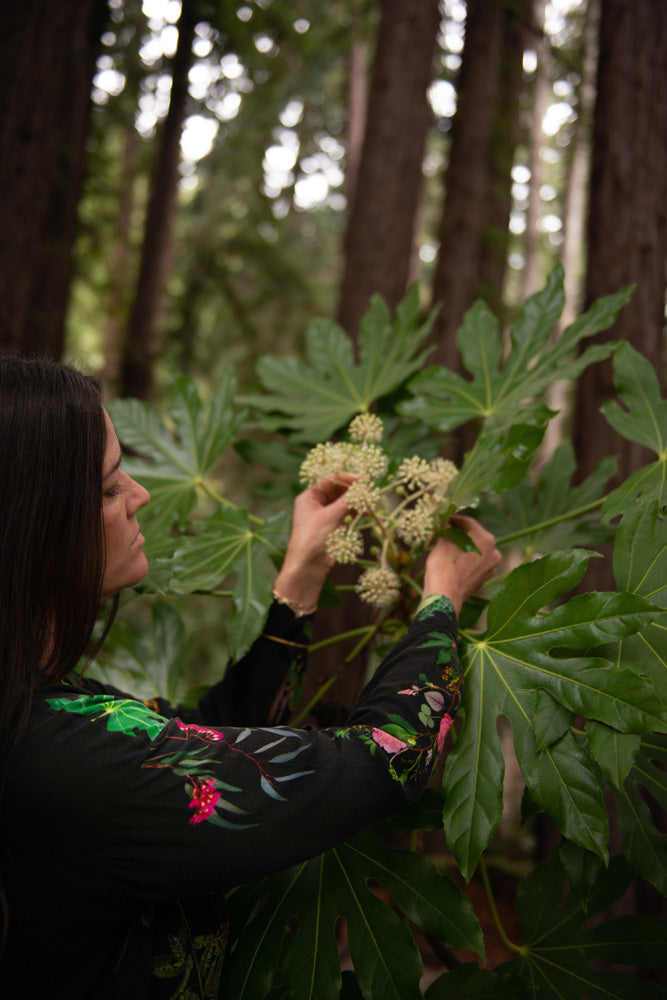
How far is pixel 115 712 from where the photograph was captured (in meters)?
1.22

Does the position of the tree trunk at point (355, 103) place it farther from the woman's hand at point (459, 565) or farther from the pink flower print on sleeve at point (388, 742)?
the pink flower print on sleeve at point (388, 742)

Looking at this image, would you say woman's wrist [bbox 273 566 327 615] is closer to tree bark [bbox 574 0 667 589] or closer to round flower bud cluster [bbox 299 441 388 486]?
round flower bud cluster [bbox 299 441 388 486]

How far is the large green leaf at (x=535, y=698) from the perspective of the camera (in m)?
1.35

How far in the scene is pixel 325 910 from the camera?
1.56m

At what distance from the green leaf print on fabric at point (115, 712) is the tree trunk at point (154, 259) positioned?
6.07 metres

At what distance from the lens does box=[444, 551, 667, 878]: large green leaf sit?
1.35 metres

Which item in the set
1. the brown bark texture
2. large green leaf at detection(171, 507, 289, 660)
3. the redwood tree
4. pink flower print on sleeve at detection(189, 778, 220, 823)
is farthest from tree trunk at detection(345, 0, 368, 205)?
pink flower print on sleeve at detection(189, 778, 220, 823)

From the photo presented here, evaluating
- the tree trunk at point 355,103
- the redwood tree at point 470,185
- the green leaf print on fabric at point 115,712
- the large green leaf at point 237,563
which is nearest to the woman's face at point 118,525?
the green leaf print on fabric at point 115,712

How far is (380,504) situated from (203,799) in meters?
0.90

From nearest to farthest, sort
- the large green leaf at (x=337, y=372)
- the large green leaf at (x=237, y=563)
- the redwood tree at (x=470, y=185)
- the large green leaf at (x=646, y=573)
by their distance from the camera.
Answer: the large green leaf at (x=646, y=573) → the large green leaf at (x=237, y=563) → the large green leaf at (x=337, y=372) → the redwood tree at (x=470, y=185)

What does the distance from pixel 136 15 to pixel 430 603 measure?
22.7 ft

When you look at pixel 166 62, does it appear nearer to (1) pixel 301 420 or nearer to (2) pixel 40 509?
(1) pixel 301 420

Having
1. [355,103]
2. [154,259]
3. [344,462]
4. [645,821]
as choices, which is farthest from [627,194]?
[355,103]

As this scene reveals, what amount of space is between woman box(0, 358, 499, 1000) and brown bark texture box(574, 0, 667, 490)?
7.28 ft
